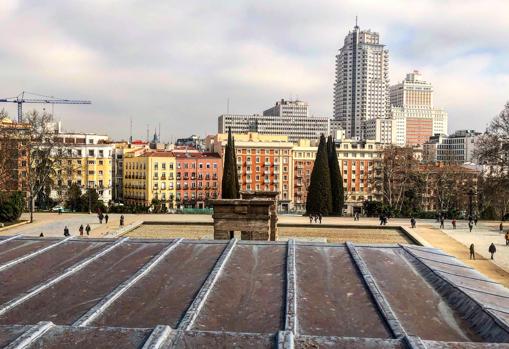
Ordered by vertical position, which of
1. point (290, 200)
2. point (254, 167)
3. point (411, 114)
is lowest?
point (290, 200)

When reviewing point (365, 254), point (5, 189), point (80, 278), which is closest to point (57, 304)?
point (80, 278)

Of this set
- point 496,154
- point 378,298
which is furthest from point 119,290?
point 496,154

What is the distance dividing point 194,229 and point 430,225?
16735mm

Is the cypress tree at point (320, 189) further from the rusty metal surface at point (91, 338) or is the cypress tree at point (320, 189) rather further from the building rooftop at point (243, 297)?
the rusty metal surface at point (91, 338)

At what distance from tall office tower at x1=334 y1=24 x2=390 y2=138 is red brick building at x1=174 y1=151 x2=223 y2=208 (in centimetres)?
11093

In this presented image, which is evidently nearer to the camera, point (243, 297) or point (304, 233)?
point (243, 297)

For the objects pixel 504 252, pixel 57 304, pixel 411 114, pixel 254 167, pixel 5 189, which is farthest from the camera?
pixel 411 114

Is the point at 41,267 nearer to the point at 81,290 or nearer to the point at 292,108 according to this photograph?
the point at 81,290

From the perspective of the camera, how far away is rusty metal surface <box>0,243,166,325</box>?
5.16m

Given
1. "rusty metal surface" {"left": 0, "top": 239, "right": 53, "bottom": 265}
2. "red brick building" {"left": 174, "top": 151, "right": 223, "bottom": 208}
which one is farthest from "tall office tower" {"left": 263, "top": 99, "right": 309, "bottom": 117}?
"rusty metal surface" {"left": 0, "top": 239, "right": 53, "bottom": 265}

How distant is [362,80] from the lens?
177625mm

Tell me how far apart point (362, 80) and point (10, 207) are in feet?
506

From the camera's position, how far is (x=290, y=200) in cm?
7731

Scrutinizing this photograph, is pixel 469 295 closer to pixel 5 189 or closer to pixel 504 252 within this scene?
pixel 504 252
